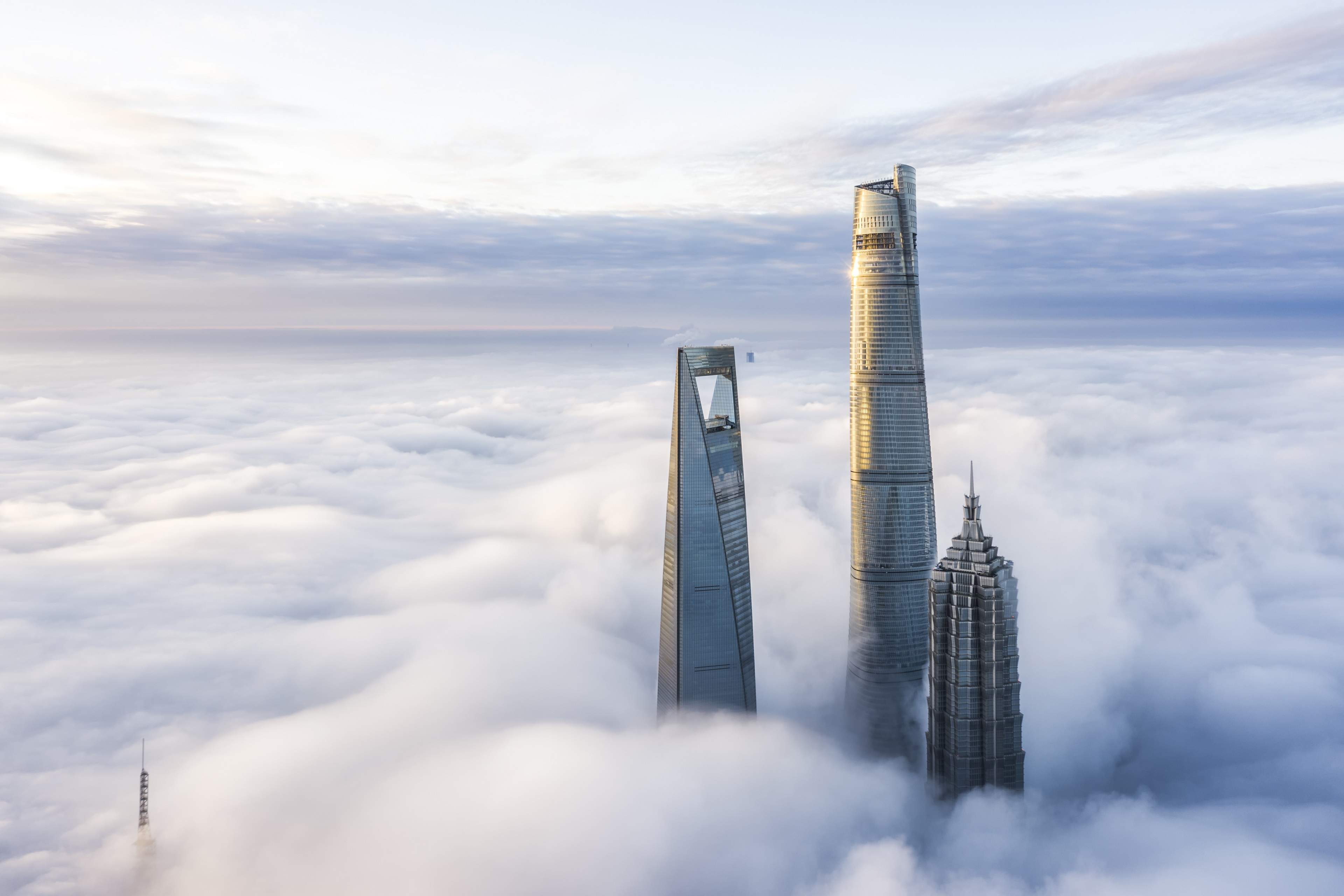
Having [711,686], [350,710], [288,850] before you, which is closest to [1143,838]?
[711,686]

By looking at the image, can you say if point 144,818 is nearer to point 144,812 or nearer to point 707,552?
point 144,812

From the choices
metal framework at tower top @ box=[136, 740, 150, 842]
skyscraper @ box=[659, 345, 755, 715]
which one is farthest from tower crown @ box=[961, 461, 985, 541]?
metal framework at tower top @ box=[136, 740, 150, 842]

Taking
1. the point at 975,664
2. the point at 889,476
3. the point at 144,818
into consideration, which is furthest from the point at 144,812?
the point at 889,476

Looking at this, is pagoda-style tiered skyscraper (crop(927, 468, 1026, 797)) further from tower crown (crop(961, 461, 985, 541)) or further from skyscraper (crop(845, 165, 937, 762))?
skyscraper (crop(845, 165, 937, 762))

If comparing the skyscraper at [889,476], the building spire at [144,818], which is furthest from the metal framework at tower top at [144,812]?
the skyscraper at [889,476]

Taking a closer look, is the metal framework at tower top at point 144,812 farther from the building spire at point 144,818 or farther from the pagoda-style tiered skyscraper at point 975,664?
the pagoda-style tiered skyscraper at point 975,664

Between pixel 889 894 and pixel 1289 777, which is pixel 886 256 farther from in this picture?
pixel 1289 777

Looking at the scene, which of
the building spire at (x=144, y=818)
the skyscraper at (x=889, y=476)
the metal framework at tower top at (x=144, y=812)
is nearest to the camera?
the building spire at (x=144, y=818)
